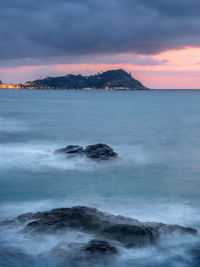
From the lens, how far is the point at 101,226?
822 cm

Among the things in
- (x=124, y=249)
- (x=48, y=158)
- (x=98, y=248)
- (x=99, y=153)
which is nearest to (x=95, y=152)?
(x=99, y=153)

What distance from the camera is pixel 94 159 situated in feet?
54.5

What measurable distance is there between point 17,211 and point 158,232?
4709 mm

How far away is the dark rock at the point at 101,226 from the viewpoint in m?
7.93

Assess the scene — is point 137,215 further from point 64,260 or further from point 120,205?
point 64,260

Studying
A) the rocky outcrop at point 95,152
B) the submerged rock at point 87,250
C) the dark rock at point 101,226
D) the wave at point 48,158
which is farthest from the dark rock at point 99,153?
the submerged rock at point 87,250

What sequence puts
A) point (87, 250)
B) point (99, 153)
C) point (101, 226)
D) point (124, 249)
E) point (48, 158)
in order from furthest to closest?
point (48, 158) → point (99, 153) → point (101, 226) → point (124, 249) → point (87, 250)

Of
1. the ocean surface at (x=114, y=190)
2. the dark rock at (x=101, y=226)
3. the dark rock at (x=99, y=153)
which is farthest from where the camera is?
the dark rock at (x=99, y=153)

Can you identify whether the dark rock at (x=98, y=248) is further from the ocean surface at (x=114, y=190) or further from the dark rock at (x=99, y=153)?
the dark rock at (x=99, y=153)

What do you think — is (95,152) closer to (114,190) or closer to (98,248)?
(114,190)

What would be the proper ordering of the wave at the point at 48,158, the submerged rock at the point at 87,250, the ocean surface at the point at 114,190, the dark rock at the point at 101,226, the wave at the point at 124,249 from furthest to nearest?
the wave at the point at 48,158, the dark rock at the point at 101,226, the ocean surface at the point at 114,190, the wave at the point at 124,249, the submerged rock at the point at 87,250

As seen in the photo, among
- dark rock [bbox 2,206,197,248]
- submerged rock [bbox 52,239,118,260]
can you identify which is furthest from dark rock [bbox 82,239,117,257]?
dark rock [bbox 2,206,197,248]

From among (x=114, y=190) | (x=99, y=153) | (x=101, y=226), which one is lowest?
(x=114, y=190)

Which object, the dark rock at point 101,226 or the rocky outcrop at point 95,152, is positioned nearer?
the dark rock at point 101,226
